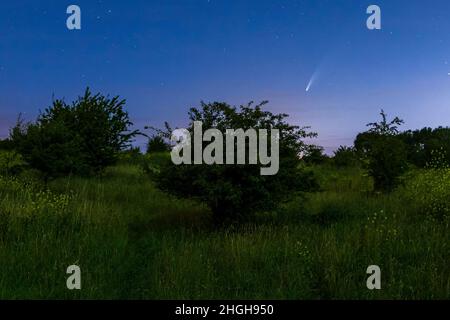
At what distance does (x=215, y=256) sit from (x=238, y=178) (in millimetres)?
2793

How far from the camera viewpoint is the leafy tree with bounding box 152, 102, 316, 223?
9.20 metres

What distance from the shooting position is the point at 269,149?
9938mm

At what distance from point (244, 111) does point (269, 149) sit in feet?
3.37

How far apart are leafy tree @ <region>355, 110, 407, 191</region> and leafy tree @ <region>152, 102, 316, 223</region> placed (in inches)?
235

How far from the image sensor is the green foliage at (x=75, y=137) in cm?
1531

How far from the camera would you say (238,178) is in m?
9.56

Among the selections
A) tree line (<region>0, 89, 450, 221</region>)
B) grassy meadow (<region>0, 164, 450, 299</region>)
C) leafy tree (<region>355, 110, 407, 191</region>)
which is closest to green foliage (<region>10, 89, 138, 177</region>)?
tree line (<region>0, 89, 450, 221</region>)

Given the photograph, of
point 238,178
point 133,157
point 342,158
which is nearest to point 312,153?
point 238,178

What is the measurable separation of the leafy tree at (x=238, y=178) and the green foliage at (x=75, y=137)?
260 inches

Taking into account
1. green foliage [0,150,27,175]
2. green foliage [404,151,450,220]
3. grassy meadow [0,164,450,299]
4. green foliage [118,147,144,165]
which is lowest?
grassy meadow [0,164,450,299]

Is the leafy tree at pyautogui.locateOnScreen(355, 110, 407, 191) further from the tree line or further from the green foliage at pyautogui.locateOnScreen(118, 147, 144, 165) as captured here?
the green foliage at pyautogui.locateOnScreen(118, 147, 144, 165)

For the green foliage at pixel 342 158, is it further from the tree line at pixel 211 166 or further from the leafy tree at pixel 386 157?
the leafy tree at pixel 386 157
